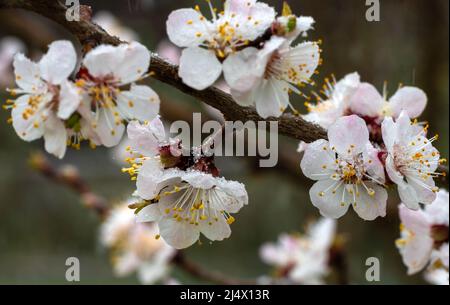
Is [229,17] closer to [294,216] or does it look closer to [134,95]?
[134,95]

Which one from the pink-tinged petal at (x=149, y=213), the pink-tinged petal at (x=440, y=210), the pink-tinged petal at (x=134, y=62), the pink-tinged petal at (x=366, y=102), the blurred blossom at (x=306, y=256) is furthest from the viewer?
the blurred blossom at (x=306, y=256)

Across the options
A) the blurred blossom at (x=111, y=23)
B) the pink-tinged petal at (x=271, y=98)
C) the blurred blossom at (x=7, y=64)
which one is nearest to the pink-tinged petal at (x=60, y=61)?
the pink-tinged petal at (x=271, y=98)

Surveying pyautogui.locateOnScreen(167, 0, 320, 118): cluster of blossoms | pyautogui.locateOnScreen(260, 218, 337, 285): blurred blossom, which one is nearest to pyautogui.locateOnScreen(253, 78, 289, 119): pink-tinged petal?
pyautogui.locateOnScreen(167, 0, 320, 118): cluster of blossoms

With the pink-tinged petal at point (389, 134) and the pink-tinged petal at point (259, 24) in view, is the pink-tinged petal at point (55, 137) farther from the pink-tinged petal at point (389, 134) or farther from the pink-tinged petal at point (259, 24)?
the pink-tinged petal at point (389, 134)

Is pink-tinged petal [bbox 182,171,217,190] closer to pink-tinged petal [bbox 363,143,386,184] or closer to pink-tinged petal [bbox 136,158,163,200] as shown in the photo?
pink-tinged petal [bbox 136,158,163,200]

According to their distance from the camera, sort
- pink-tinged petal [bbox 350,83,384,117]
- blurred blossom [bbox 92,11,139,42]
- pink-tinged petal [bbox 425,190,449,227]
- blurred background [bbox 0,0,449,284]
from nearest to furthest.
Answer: pink-tinged petal [bbox 350,83,384,117], pink-tinged petal [bbox 425,190,449,227], blurred background [bbox 0,0,449,284], blurred blossom [bbox 92,11,139,42]

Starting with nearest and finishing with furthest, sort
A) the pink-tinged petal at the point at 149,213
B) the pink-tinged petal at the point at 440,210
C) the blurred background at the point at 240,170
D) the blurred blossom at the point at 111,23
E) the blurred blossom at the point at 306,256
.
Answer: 1. the pink-tinged petal at the point at 149,213
2. the pink-tinged petal at the point at 440,210
3. the blurred blossom at the point at 306,256
4. the blurred background at the point at 240,170
5. the blurred blossom at the point at 111,23

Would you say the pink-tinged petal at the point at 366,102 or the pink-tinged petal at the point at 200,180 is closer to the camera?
the pink-tinged petal at the point at 200,180

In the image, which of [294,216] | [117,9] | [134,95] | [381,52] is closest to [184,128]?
[134,95]
